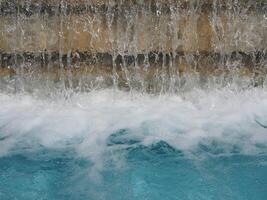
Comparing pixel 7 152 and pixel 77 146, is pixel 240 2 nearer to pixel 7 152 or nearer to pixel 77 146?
pixel 77 146

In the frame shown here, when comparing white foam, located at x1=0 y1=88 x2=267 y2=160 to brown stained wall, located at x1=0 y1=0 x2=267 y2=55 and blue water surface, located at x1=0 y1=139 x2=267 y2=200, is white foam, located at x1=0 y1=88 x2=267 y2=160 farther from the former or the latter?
brown stained wall, located at x1=0 y1=0 x2=267 y2=55

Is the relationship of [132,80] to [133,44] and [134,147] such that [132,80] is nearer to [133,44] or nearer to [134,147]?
[133,44]

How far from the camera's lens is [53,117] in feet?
17.6

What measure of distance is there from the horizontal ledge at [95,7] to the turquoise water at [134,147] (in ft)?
2.95

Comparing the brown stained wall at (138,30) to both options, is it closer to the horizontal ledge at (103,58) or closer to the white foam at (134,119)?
the horizontal ledge at (103,58)

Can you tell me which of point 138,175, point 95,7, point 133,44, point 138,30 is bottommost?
point 138,175

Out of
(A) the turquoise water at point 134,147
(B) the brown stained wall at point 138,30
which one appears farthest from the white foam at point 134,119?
(B) the brown stained wall at point 138,30

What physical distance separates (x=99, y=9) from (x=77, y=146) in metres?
1.53

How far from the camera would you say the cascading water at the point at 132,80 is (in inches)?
191

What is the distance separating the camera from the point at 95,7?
18.2 ft

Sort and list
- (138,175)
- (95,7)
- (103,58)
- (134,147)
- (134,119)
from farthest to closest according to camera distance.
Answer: (103,58), (95,7), (134,119), (134,147), (138,175)

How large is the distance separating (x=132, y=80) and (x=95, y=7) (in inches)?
34.4

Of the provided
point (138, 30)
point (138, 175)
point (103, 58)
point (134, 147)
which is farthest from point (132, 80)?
point (138, 175)

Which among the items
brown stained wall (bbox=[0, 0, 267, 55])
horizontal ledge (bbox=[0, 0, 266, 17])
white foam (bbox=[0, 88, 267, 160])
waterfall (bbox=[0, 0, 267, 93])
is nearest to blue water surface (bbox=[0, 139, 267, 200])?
white foam (bbox=[0, 88, 267, 160])
